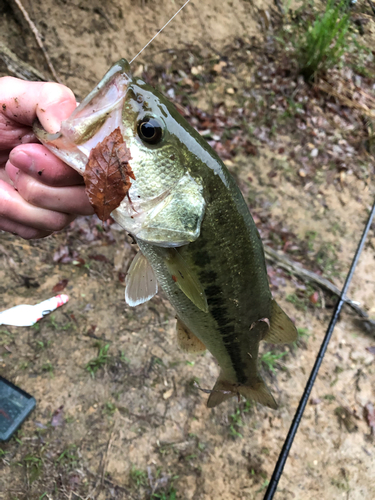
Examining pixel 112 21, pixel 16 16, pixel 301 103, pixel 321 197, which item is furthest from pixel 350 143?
pixel 16 16

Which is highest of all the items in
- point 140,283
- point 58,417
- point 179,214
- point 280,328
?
point 179,214

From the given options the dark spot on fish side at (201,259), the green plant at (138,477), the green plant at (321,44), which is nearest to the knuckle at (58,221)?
the dark spot on fish side at (201,259)

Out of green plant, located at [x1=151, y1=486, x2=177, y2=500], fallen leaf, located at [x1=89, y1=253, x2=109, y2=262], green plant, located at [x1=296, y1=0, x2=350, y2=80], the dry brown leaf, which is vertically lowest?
green plant, located at [x1=151, y1=486, x2=177, y2=500]

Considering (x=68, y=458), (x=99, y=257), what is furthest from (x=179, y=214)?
(x=68, y=458)

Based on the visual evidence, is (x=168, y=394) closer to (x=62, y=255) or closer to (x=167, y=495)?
(x=167, y=495)

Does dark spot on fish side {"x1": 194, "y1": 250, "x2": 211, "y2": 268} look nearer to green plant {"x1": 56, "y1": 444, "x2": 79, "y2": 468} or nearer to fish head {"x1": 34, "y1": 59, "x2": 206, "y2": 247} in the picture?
fish head {"x1": 34, "y1": 59, "x2": 206, "y2": 247}

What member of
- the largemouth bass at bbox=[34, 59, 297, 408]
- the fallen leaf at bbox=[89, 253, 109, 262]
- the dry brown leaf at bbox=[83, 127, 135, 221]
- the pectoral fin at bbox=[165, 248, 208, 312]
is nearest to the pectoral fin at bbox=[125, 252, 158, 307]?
the largemouth bass at bbox=[34, 59, 297, 408]

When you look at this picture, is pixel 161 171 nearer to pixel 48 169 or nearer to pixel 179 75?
pixel 48 169
